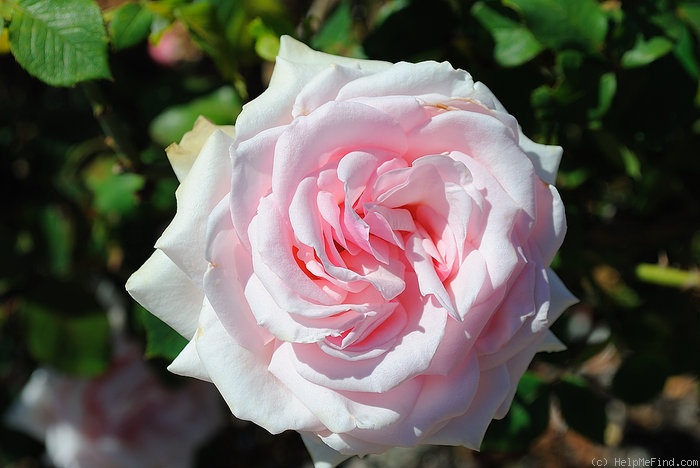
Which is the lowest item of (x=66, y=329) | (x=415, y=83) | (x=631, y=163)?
(x=66, y=329)

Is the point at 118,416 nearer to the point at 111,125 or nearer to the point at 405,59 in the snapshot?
the point at 111,125

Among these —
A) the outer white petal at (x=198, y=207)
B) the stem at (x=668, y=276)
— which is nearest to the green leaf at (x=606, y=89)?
the stem at (x=668, y=276)

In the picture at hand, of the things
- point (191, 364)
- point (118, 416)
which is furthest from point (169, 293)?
point (118, 416)

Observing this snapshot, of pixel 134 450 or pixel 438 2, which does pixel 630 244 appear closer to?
pixel 438 2

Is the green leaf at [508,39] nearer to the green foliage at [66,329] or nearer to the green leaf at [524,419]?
the green leaf at [524,419]

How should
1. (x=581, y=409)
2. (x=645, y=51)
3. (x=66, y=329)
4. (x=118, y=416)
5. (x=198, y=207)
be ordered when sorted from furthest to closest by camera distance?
1. (x=118, y=416)
2. (x=66, y=329)
3. (x=581, y=409)
4. (x=645, y=51)
5. (x=198, y=207)

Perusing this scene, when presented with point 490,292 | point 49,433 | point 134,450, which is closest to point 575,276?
point 490,292
